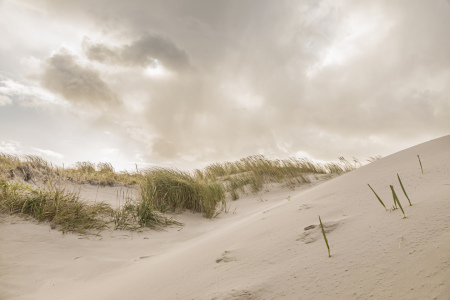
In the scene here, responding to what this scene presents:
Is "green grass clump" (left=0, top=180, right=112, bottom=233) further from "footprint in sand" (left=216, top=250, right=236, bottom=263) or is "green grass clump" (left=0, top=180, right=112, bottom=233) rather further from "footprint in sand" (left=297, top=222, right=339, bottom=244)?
"footprint in sand" (left=297, top=222, right=339, bottom=244)

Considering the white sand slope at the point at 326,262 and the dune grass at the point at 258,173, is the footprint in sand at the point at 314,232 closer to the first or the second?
the white sand slope at the point at 326,262

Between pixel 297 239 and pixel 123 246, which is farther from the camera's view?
pixel 123 246

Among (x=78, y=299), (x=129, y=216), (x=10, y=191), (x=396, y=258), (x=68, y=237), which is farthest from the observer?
(x=129, y=216)

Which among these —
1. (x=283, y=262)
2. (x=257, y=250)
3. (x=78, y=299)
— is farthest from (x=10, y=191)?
(x=283, y=262)

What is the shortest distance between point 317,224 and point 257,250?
338mm

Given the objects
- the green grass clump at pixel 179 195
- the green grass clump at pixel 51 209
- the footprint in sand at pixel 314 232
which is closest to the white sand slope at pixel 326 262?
the footprint in sand at pixel 314 232

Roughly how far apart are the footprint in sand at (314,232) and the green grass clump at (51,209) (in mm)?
3130

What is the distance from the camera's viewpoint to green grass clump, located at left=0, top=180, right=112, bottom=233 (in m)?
3.44

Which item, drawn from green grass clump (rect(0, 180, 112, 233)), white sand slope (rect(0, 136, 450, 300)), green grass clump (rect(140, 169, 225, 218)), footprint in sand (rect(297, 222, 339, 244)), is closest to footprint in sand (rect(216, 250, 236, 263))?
white sand slope (rect(0, 136, 450, 300))

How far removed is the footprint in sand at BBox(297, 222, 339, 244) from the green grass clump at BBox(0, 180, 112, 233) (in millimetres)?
3130

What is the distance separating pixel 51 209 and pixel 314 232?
347 centimetres

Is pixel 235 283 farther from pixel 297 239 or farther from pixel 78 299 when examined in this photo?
pixel 78 299

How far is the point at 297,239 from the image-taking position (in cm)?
131

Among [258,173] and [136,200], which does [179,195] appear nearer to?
[136,200]
